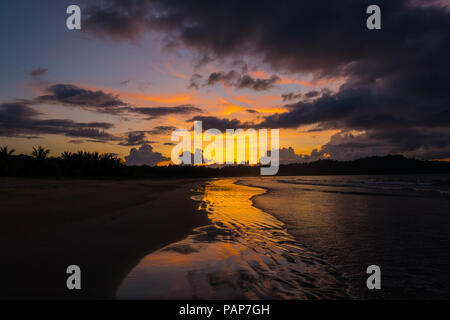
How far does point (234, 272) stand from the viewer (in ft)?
20.3

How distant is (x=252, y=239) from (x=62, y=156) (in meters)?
61.2

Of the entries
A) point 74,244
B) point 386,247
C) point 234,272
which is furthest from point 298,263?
point 74,244

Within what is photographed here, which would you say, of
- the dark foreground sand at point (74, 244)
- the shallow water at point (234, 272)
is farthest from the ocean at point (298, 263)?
the dark foreground sand at point (74, 244)

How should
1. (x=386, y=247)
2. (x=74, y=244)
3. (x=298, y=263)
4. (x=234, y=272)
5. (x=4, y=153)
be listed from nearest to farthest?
(x=234, y=272) → (x=298, y=263) → (x=74, y=244) → (x=386, y=247) → (x=4, y=153)

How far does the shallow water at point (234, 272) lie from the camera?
5.08 meters

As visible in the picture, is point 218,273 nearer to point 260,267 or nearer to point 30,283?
point 260,267

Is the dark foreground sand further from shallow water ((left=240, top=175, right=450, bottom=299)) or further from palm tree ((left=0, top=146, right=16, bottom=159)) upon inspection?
palm tree ((left=0, top=146, right=16, bottom=159))

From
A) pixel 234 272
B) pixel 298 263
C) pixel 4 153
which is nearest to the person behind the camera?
pixel 234 272

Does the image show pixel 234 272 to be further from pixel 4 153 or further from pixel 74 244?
pixel 4 153

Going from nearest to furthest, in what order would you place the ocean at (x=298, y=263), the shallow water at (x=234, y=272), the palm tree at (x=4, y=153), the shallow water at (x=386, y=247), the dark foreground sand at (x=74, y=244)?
1. the dark foreground sand at (x=74, y=244)
2. the shallow water at (x=234, y=272)
3. the ocean at (x=298, y=263)
4. the shallow water at (x=386, y=247)
5. the palm tree at (x=4, y=153)

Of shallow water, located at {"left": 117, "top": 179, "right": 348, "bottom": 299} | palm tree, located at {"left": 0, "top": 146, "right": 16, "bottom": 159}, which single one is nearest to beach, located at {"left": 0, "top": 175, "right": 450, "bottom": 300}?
shallow water, located at {"left": 117, "top": 179, "right": 348, "bottom": 299}

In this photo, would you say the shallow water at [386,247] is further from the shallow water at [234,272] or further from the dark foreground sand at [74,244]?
the dark foreground sand at [74,244]

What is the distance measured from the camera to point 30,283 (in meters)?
4.91
